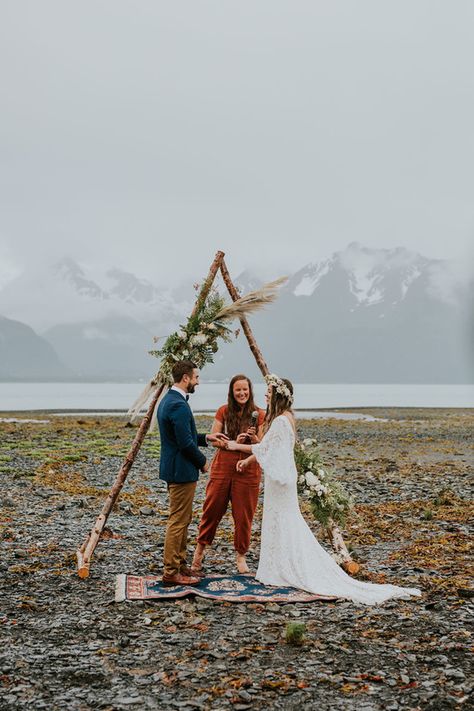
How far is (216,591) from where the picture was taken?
9.95 metres

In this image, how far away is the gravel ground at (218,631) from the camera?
6.72 m

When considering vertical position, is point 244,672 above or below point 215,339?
below

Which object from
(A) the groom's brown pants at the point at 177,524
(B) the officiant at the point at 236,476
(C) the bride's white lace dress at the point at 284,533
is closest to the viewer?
(A) the groom's brown pants at the point at 177,524

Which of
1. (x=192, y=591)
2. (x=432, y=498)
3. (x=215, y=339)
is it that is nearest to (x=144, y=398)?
(x=215, y=339)

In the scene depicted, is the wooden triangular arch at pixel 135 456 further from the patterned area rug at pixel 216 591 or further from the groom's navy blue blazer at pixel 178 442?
the groom's navy blue blazer at pixel 178 442

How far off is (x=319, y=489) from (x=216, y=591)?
8.23 ft

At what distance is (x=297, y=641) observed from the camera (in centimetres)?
793

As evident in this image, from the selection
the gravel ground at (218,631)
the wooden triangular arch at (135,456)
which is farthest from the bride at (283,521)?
the wooden triangular arch at (135,456)

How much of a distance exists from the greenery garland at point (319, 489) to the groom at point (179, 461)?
214 centimetres

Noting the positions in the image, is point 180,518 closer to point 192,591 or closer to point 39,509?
point 192,591

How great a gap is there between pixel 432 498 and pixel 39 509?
9926mm

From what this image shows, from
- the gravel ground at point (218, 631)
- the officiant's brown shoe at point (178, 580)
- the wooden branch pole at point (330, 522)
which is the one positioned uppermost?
the wooden branch pole at point (330, 522)

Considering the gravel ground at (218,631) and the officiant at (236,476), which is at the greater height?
the officiant at (236,476)

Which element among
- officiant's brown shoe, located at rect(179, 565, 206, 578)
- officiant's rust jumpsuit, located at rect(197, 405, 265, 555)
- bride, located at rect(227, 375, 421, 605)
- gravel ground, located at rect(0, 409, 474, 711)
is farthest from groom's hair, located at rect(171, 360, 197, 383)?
gravel ground, located at rect(0, 409, 474, 711)
